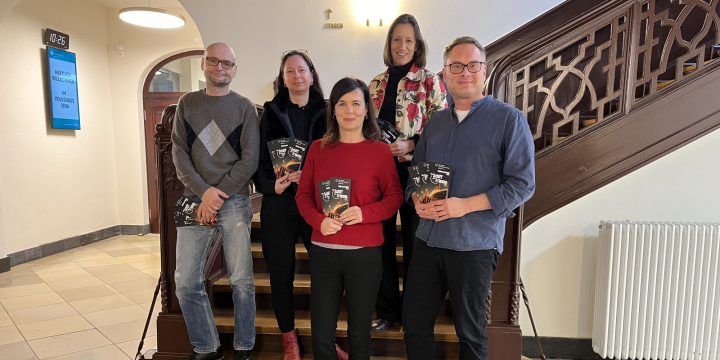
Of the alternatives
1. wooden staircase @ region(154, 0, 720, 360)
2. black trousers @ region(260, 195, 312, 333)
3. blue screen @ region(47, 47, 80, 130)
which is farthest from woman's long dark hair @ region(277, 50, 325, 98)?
blue screen @ region(47, 47, 80, 130)

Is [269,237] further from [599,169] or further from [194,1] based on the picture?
[194,1]

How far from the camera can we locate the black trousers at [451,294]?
1.65 m

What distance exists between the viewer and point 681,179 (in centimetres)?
268

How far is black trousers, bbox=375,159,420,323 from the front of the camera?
79.8 inches

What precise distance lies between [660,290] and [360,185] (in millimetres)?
2239

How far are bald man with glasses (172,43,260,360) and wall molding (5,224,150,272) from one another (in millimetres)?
4027

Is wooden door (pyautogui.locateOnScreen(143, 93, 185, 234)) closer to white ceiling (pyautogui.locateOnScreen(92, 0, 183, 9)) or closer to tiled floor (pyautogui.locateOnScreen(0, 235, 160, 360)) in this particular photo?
white ceiling (pyautogui.locateOnScreen(92, 0, 183, 9))

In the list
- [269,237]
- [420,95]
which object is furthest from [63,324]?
[420,95]

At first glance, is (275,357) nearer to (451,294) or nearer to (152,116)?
(451,294)

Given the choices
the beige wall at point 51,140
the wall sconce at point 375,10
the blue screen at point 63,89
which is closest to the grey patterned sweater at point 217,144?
the wall sconce at point 375,10

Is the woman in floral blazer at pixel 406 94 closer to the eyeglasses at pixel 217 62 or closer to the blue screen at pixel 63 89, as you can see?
the eyeglasses at pixel 217 62

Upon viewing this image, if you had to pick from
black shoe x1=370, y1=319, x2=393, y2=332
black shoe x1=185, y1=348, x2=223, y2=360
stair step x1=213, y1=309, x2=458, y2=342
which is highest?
black shoe x1=370, y1=319, x2=393, y2=332

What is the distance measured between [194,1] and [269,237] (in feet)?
9.81

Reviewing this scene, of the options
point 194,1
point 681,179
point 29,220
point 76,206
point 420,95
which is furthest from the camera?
point 76,206
